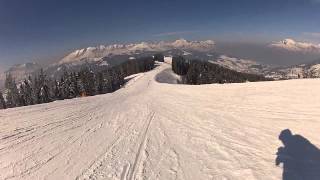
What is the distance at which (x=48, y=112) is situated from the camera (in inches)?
1054

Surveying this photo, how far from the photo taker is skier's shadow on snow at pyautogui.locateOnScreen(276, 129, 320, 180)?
10.4 m

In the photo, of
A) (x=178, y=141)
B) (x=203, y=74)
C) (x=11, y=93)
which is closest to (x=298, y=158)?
(x=178, y=141)

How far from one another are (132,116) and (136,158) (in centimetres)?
1132

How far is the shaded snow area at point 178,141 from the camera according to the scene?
11.5 m

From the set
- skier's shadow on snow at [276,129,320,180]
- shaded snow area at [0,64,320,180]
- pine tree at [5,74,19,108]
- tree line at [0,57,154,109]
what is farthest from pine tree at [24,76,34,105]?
skier's shadow on snow at [276,129,320,180]

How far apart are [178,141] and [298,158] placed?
19.0ft

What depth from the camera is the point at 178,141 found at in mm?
15648

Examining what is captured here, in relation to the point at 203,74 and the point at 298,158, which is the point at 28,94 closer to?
the point at 203,74

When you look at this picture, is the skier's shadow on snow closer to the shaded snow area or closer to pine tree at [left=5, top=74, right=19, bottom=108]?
the shaded snow area

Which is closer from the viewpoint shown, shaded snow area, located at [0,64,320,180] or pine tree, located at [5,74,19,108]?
shaded snow area, located at [0,64,320,180]

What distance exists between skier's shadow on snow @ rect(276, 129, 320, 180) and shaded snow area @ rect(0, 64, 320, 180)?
0.03 m

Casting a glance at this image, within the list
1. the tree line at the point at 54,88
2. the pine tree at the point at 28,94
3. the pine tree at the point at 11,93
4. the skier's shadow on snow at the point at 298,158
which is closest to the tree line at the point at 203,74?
the tree line at the point at 54,88

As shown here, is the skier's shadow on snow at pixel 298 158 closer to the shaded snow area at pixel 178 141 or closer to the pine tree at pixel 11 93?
the shaded snow area at pixel 178 141

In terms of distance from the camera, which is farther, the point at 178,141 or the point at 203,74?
the point at 203,74
